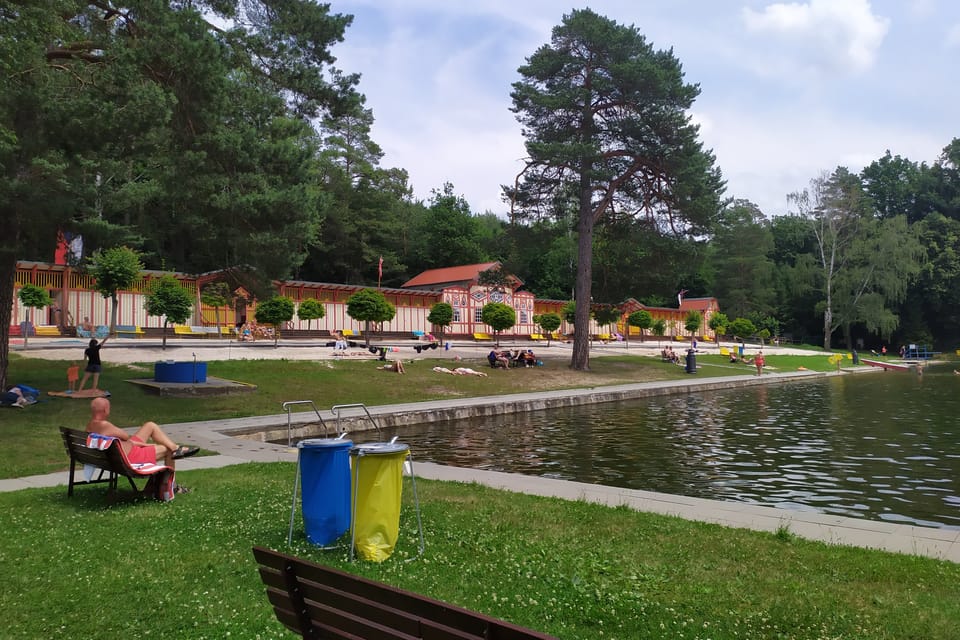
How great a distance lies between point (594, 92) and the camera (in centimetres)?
2944

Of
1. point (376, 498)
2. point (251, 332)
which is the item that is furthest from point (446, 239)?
point (376, 498)

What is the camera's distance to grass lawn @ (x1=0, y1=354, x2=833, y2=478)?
12.4 metres

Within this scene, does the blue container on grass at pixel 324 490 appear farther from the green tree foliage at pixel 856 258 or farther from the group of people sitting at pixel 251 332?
the green tree foliage at pixel 856 258

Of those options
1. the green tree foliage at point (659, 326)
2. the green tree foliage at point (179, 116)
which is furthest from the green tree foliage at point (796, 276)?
the green tree foliage at point (179, 116)

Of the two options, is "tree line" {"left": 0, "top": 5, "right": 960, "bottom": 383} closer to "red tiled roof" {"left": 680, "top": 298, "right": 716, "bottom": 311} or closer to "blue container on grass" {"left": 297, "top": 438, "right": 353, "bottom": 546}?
"red tiled roof" {"left": 680, "top": 298, "right": 716, "bottom": 311}

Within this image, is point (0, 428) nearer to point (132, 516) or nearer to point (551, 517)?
point (132, 516)

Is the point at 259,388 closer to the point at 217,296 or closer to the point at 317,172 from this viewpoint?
the point at 317,172

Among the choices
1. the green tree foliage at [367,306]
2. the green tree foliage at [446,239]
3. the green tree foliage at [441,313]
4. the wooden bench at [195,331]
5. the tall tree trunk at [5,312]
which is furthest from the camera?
the green tree foliage at [446,239]

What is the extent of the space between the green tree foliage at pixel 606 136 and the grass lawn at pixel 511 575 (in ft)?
79.3

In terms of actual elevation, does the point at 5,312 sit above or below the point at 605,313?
below

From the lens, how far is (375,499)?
502cm

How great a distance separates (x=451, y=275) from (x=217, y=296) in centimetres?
2819

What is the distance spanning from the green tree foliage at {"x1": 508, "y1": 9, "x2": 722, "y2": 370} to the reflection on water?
34.7 ft

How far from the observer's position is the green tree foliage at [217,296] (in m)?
27.5
